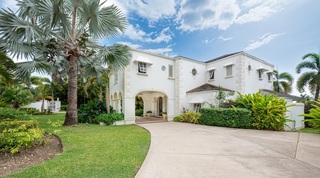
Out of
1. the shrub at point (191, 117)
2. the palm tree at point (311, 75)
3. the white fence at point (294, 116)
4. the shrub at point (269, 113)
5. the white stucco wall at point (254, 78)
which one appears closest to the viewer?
the shrub at point (269, 113)

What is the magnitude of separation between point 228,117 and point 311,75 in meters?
13.7

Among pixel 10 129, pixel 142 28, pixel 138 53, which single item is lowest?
pixel 10 129

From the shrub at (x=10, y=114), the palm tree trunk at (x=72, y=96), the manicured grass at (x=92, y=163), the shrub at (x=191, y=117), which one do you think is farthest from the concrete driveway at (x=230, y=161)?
the palm tree trunk at (x=72, y=96)

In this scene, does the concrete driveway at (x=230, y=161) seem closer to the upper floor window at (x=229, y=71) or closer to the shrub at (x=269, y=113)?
the shrub at (x=269, y=113)

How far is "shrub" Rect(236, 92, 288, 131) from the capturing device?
9.61 metres

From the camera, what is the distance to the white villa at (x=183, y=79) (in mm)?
13312

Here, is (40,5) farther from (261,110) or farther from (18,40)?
(261,110)

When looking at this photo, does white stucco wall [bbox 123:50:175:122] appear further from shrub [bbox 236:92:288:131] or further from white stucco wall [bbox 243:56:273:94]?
shrub [bbox 236:92:288:131]

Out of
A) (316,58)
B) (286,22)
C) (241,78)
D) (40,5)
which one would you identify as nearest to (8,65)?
Answer: (40,5)

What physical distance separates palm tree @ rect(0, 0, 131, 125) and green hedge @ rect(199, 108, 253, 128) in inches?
311

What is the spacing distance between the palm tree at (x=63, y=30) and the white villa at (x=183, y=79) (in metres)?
3.06

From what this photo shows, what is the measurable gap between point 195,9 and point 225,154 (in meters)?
11.3

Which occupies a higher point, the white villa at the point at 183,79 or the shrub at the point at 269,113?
the white villa at the point at 183,79

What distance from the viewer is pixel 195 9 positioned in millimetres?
12125
